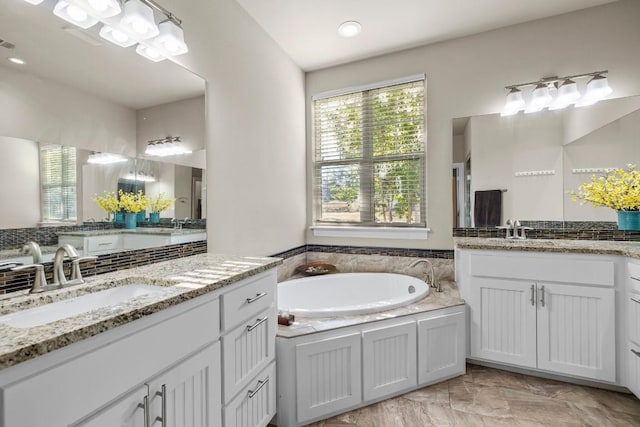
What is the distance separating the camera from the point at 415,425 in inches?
65.9

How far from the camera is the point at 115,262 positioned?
56.7 inches

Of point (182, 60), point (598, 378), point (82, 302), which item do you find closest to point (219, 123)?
point (182, 60)

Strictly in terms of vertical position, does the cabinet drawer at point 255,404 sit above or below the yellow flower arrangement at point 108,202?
below

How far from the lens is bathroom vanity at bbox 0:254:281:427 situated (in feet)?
2.22

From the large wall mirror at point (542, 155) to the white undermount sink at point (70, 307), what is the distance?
2.43m

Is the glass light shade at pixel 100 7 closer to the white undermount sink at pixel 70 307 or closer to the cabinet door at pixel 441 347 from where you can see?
the white undermount sink at pixel 70 307

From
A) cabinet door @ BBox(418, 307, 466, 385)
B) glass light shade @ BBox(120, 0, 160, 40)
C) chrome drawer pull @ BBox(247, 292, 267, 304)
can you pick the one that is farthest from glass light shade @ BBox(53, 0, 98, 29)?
cabinet door @ BBox(418, 307, 466, 385)

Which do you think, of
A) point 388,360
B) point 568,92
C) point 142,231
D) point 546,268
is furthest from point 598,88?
point 142,231

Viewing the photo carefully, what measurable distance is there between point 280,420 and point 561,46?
10.7 ft

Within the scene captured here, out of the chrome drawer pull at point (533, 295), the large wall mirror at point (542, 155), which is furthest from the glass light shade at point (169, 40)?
the chrome drawer pull at point (533, 295)

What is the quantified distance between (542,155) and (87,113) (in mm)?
2972

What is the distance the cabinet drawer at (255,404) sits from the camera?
131 centimetres

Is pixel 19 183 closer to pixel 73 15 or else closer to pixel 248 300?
pixel 73 15

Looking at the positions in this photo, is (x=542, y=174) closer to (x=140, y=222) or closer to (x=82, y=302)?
(x=140, y=222)
